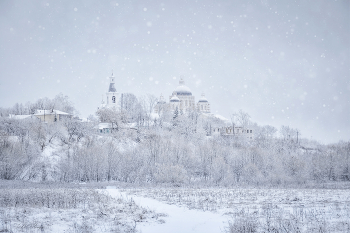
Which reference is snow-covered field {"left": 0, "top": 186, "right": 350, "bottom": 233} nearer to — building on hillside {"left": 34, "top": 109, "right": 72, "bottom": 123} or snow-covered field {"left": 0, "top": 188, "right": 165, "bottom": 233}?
snow-covered field {"left": 0, "top": 188, "right": 165, "bottom": 233}

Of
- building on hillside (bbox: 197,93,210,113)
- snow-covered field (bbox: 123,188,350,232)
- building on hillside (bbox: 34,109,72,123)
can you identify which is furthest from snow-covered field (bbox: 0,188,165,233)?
building on hillside (bbox: 197,93,210,113)

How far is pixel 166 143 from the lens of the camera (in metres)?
49.4

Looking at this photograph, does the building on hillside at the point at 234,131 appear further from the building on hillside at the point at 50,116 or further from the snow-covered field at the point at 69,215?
the snow-covered field at the point at 69,215

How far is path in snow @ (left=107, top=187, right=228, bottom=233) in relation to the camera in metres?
13.6

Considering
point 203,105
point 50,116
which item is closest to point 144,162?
point 50,116

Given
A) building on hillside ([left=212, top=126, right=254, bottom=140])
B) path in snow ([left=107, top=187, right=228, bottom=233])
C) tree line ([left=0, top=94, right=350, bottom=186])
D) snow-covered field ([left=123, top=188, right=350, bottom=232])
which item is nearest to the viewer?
snow-covered field ([left=123, top=188, right=350, bottom=232])

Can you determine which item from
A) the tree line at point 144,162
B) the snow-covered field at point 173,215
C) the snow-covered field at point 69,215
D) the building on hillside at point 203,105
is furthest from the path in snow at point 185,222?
the building on hillside at point 203,105

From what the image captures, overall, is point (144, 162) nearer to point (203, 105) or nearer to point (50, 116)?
point (50, 116)

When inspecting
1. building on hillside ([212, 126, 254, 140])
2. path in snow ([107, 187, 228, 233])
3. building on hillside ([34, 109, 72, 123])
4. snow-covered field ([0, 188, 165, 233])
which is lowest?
path in snow ([107, 187, 228, 233])

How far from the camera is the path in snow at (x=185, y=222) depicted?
1361 centimetres

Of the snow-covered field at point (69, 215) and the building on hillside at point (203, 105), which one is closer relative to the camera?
the snow-covered field at point (69, 215)

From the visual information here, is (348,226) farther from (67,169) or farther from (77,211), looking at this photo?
(67,169)

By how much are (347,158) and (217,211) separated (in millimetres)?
36799

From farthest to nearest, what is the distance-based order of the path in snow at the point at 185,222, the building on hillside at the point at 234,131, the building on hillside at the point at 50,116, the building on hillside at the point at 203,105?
the building on hillside at the point at 203,105 < the building on hillside at the point at 234,131 < the building on hillside at the point at 50,116 < the path in snow at the point at 185,222
